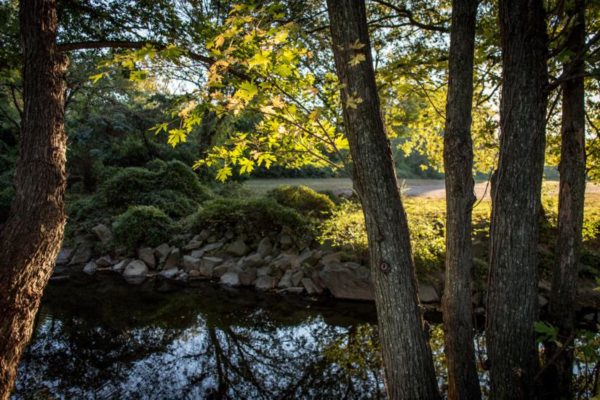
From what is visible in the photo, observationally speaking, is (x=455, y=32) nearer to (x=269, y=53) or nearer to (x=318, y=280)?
(x=269, y=53)

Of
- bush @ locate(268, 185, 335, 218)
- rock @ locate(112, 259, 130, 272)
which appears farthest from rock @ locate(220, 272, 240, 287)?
rock @ locate(112, 259, 130, 272)

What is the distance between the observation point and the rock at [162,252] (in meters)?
9.41

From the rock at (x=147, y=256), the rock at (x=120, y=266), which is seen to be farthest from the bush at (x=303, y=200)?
the rock at (x=120, y=266)

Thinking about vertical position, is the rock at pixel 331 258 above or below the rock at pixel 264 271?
above

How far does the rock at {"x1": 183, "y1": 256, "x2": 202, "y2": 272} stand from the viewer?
8.94 metres

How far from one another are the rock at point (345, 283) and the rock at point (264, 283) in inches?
47.9

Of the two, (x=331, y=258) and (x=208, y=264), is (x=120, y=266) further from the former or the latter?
(x=331, y=258)

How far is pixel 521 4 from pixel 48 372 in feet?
21.0

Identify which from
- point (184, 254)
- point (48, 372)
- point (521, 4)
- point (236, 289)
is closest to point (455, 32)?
point (521, 4)

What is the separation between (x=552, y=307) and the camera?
4227 millimetres

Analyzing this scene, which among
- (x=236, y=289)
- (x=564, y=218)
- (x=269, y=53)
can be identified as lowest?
(x=236, y=289)

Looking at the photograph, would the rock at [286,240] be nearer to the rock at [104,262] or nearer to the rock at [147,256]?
the rock at [147,256]

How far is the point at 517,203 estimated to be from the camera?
97.4 inches

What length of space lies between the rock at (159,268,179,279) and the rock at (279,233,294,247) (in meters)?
2.85
